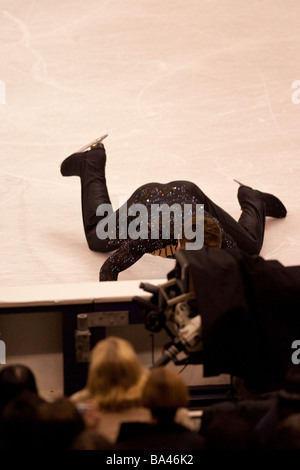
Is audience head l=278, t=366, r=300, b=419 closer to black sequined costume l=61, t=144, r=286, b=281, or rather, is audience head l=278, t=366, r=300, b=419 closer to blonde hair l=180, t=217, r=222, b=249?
blonde hair l=180, t=217, r=222, b=249

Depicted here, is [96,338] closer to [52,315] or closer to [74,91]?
[52,315]

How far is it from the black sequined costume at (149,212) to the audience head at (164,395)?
4.44ft

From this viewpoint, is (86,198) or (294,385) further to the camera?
(86,198)

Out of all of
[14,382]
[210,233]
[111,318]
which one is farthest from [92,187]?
[14,382]

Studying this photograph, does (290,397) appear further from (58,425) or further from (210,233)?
(210,233)

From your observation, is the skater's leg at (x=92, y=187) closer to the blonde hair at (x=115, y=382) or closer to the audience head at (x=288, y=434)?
the blonde hair at (x=115, y=382)

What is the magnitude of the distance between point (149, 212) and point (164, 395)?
153cm

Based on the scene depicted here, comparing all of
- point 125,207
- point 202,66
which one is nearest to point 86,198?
point 125,207

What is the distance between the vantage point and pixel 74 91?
182 inches

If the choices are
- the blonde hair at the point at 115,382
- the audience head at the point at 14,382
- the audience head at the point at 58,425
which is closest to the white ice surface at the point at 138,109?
the audience head at the point at 14,382

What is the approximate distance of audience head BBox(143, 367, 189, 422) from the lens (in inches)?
60.7

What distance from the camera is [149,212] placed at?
9.90ft

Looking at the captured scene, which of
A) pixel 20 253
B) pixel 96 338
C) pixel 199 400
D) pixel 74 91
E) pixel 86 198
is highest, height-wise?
pixel 74 91

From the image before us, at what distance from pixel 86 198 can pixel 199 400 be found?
4.30 ft
